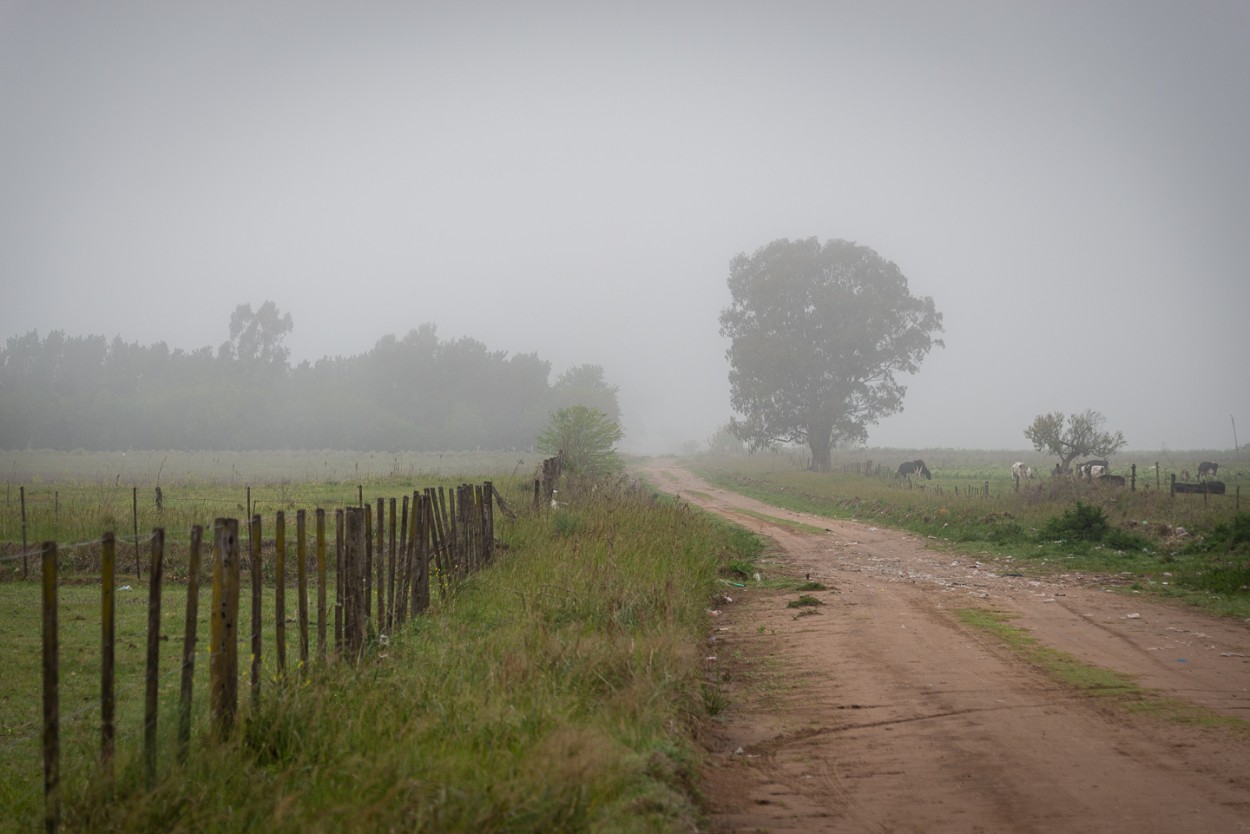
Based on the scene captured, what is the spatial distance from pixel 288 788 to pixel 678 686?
116 inches

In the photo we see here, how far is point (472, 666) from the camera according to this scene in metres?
5.91

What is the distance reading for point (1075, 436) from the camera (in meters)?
28.9

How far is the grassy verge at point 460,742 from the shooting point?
11.9 feet

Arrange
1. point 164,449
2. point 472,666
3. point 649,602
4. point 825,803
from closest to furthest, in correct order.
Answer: point 825,803 < point 472,666 < point 649,602 < point 164,449

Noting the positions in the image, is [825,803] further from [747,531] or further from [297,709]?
[747,531]

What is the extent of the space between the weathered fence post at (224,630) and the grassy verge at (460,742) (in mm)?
153

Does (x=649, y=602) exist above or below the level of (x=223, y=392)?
below

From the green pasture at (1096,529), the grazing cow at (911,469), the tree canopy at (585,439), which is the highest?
the tree canopy at (585,439)

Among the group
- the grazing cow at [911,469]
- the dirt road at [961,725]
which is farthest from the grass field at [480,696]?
the grazing cow at [911,469]

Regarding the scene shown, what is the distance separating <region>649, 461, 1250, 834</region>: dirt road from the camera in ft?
13.8

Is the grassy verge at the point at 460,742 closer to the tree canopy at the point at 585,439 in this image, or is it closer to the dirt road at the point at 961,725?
the dirt road at the point at 961,725

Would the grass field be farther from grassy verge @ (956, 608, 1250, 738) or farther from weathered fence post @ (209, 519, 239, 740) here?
grassy verge @ (956, 608, 1250, 738)

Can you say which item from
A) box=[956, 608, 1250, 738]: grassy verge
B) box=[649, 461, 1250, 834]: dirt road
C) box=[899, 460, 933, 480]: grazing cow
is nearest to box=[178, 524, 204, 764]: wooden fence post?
box=[649, 461, 1250, 834]: dirt road

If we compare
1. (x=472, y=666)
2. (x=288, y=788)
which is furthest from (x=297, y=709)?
(x=472, y=666)
